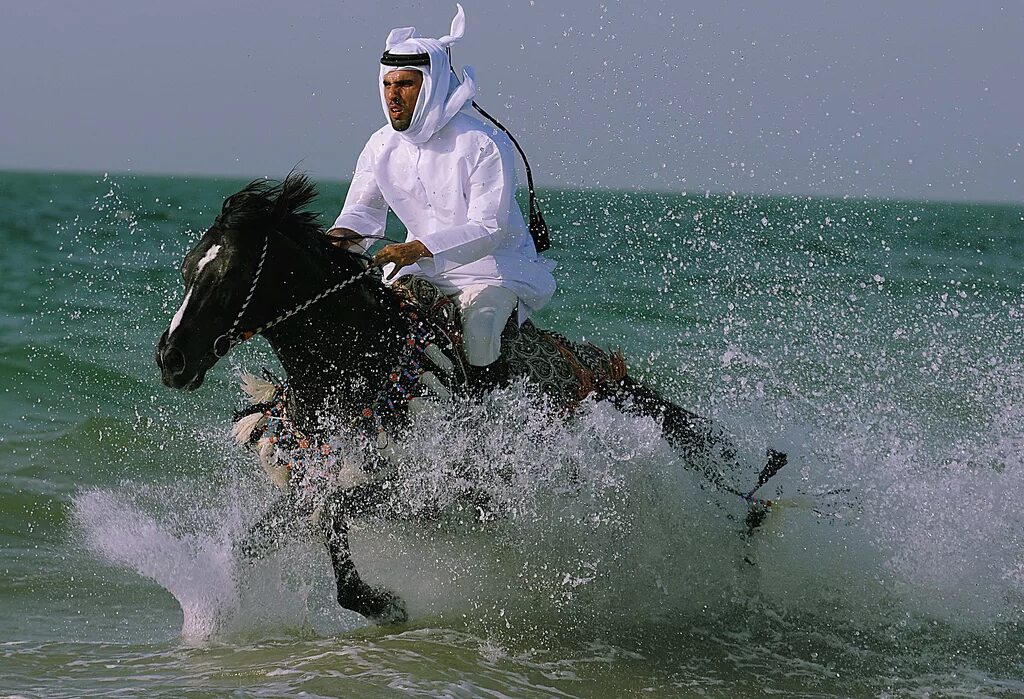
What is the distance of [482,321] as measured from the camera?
5.69m

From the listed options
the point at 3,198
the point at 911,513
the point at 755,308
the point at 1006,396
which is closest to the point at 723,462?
the point at 911,513

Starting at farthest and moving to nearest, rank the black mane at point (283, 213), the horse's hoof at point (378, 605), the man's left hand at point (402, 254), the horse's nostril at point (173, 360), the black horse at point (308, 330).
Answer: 1. the horse's hoof at point (378, 605)
2. the man's left hand at point (402, 254)
3. the black mane at point (283, 213)
4. the black horse at point (308, 330)
5. the horse's nostril at point (173, 360)

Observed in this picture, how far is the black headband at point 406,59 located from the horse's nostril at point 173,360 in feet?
5.53

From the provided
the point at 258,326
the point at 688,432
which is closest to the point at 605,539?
the point at 688,432

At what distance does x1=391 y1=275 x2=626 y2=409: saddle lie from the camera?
5617 millimetres

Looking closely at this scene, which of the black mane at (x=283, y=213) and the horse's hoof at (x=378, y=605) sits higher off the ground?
the black mane at (x=283, y=213)

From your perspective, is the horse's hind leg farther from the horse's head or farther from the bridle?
the horse's head

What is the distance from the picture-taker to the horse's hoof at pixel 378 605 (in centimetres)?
554

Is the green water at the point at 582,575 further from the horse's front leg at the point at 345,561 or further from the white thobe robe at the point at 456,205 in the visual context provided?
the white thobe robe at the point at 456,205

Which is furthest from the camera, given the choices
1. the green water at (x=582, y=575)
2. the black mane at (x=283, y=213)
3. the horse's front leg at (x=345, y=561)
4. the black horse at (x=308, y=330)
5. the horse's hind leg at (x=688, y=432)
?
the horse's hind leg at (x=688, y=432)

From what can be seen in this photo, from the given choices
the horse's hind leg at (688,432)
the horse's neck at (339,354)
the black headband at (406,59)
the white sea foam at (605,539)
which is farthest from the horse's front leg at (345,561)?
the black headband at (406,59)

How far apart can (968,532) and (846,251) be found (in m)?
17.2

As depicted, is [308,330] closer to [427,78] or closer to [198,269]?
[198,269]

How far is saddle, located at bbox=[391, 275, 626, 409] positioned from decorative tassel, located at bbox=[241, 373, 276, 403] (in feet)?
2.50
